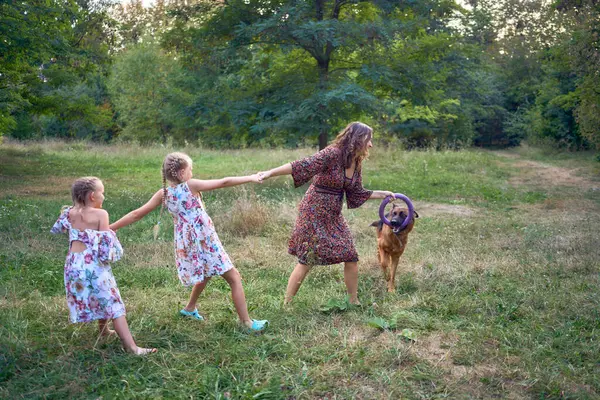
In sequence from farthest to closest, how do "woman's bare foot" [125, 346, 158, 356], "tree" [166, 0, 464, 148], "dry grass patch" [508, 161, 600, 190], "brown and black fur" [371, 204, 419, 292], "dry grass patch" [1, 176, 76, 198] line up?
"dry grass patch" [508, 161, 600, 190] < "tree" [166, 0, 464, 148] < "dry grass patch" [1, 176, 76, 198] < "brown and black fur" [371, 204, 419, 292] < "woman's bare foot" [125, 346, 158, 356]

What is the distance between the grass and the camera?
3949 mm

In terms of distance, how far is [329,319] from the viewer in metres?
5.23

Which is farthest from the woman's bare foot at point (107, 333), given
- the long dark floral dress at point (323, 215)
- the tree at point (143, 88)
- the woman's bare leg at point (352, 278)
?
the tree at point (143, 88)

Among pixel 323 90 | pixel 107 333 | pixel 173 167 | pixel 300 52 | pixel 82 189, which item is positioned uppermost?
pixel 300 52

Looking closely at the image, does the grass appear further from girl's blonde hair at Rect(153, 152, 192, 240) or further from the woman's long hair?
the woman's long hair

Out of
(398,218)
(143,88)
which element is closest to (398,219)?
(398,218)

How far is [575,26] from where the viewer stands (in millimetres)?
17859

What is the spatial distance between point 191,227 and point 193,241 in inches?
4.7

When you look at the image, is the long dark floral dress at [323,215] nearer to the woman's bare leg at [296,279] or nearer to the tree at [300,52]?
the woman's bare leg at [296,279]

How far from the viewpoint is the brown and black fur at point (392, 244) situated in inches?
262

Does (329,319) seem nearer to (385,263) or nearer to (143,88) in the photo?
(385,263)

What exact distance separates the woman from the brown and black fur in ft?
3.56

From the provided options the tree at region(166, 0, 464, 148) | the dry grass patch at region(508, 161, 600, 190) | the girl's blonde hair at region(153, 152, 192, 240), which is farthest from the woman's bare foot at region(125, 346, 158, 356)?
the dry grass patch at region(508, 161, 600, 190)

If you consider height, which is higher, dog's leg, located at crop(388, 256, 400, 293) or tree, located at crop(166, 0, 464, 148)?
tree, located at crop(166, 0, 464, 148)
